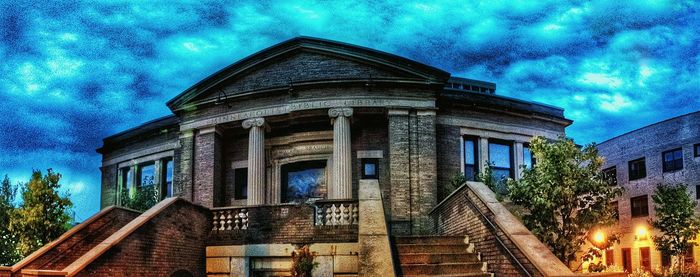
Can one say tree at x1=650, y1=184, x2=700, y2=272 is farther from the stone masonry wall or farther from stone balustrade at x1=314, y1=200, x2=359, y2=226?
stone balustrade at x1=314, y1=200, x2=359, y2=226

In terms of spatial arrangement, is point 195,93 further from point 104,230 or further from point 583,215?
point 583,215

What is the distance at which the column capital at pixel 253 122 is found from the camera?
25156 mm

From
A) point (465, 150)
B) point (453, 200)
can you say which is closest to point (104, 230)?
point (453, 200)

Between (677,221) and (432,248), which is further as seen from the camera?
(677,221)

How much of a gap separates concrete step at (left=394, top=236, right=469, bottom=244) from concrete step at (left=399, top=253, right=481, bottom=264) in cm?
66

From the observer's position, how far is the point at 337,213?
54.4ft

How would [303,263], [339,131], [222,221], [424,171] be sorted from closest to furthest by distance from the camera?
[303,263], [222,221], [424,171], [339,131]

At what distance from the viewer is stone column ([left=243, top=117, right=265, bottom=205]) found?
963 inches

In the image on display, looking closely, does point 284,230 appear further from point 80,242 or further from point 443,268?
point 443,268

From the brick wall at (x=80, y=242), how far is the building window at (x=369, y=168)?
10.6 meters

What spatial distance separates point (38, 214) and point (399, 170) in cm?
1212

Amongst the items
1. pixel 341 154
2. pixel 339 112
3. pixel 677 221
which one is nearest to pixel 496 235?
pixel 341 154

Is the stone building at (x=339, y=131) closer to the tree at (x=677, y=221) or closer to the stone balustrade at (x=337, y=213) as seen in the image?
the stone balustrade at (x=337, y=213)

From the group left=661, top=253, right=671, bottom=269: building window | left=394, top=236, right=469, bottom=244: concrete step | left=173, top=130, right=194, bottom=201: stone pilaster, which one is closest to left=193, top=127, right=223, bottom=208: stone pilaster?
left=173, top=130, right=194, bottom=201: stone pilaster
